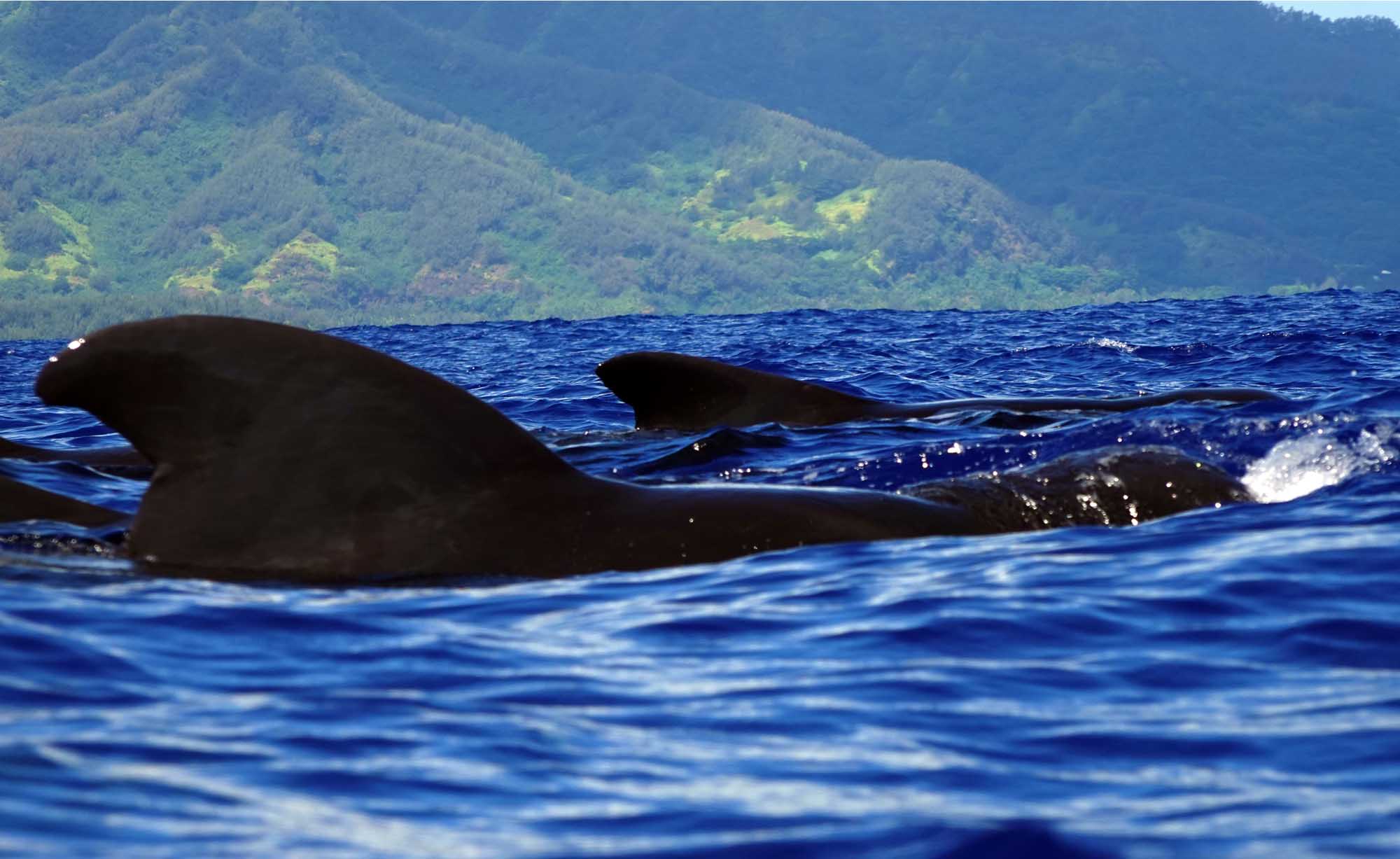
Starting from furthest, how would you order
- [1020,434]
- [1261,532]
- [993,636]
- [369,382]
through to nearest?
[1020,434], [1261,532], [369,382], [993,636]

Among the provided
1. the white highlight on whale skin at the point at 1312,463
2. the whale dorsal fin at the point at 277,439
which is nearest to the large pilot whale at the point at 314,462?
the whale dorsal fin at the point at 277,439

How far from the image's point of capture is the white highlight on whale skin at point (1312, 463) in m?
10.0

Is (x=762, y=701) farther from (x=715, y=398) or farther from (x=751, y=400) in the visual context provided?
(x=751, y=400)

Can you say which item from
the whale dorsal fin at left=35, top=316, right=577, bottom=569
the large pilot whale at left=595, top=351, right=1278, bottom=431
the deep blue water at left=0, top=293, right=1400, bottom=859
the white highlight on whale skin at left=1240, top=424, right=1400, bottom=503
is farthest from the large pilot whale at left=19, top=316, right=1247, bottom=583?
the large pilot whale at left=595, top=351, right=1278, bottom=431

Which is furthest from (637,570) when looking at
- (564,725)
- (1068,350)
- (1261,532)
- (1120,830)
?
(1068,350)

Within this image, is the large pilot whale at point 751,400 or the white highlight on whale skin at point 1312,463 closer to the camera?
the white highlight on whale skin at point 1312,463

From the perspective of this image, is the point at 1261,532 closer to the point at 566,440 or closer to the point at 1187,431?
the point at 1187,431

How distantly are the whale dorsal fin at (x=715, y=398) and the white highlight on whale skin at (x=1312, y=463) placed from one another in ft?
12.3

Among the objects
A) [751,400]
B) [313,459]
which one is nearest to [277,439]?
[313,459]

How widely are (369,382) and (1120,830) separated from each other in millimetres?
4127

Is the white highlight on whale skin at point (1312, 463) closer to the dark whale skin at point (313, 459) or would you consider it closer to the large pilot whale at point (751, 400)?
the large pilot whale at point (751, 400)

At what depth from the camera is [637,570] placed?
7.53 m

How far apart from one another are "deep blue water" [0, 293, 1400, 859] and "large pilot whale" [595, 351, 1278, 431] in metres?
3.82

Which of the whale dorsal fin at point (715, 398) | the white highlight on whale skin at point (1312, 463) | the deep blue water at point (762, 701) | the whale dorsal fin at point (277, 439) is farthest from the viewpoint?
the whale dorsal fin at point (715, 398)
